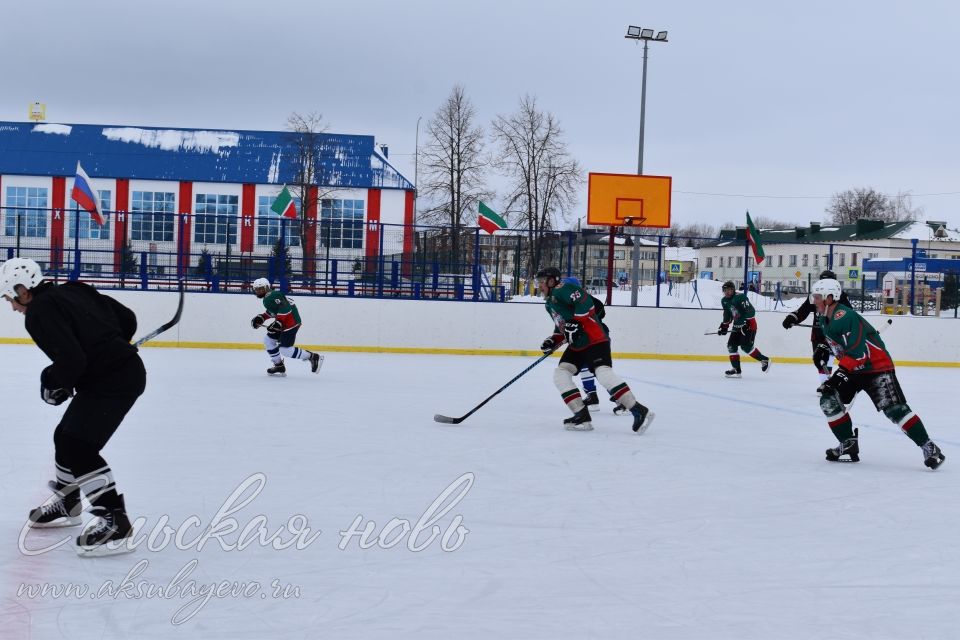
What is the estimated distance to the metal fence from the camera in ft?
48.8

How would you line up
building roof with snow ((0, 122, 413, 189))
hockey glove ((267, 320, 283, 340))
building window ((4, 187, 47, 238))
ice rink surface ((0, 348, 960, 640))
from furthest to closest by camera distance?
building roof with snow ((0, 122, 413, 189)) < building window ((4, 187, 47, 238)) < hockey glove ((267, 320, 283, 340)) < ice rink surface ((0, 348, 960, 640))

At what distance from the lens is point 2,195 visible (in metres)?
33.6

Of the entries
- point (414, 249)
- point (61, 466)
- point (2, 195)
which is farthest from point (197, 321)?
point (2, 195)

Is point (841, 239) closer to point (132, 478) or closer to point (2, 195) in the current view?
point (2, 195)

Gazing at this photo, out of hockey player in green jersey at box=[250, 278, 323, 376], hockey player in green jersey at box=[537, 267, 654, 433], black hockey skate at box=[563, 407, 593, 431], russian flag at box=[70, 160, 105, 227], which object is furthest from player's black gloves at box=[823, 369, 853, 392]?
russian flag at box=[70, 160, 105, 227]

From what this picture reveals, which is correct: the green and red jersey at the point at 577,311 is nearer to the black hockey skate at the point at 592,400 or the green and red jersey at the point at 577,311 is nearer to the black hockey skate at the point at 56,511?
the black hockey skate at the point at 592,400

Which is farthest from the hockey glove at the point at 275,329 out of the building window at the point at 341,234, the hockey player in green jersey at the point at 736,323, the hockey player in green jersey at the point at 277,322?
the hockey player in green jersey at the point at 736,323

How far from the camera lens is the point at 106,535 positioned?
133 inches

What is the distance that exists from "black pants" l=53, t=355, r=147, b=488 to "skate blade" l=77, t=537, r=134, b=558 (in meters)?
0.25

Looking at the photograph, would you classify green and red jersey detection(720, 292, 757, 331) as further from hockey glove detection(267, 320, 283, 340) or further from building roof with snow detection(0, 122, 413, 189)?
building roof with snow detection(0, 122, 413, 189)

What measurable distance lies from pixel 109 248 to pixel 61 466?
1235cm

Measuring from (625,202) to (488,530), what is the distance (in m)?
13.4

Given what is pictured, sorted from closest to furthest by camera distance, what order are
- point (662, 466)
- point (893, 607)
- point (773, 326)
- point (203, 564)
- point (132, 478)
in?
1. point (893, 607)
2. point (203, 564)
3. point (132, 478)
4. point (662, 466)
5. point (773, 326)

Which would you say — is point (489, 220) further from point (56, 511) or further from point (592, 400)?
point (56, 511)
